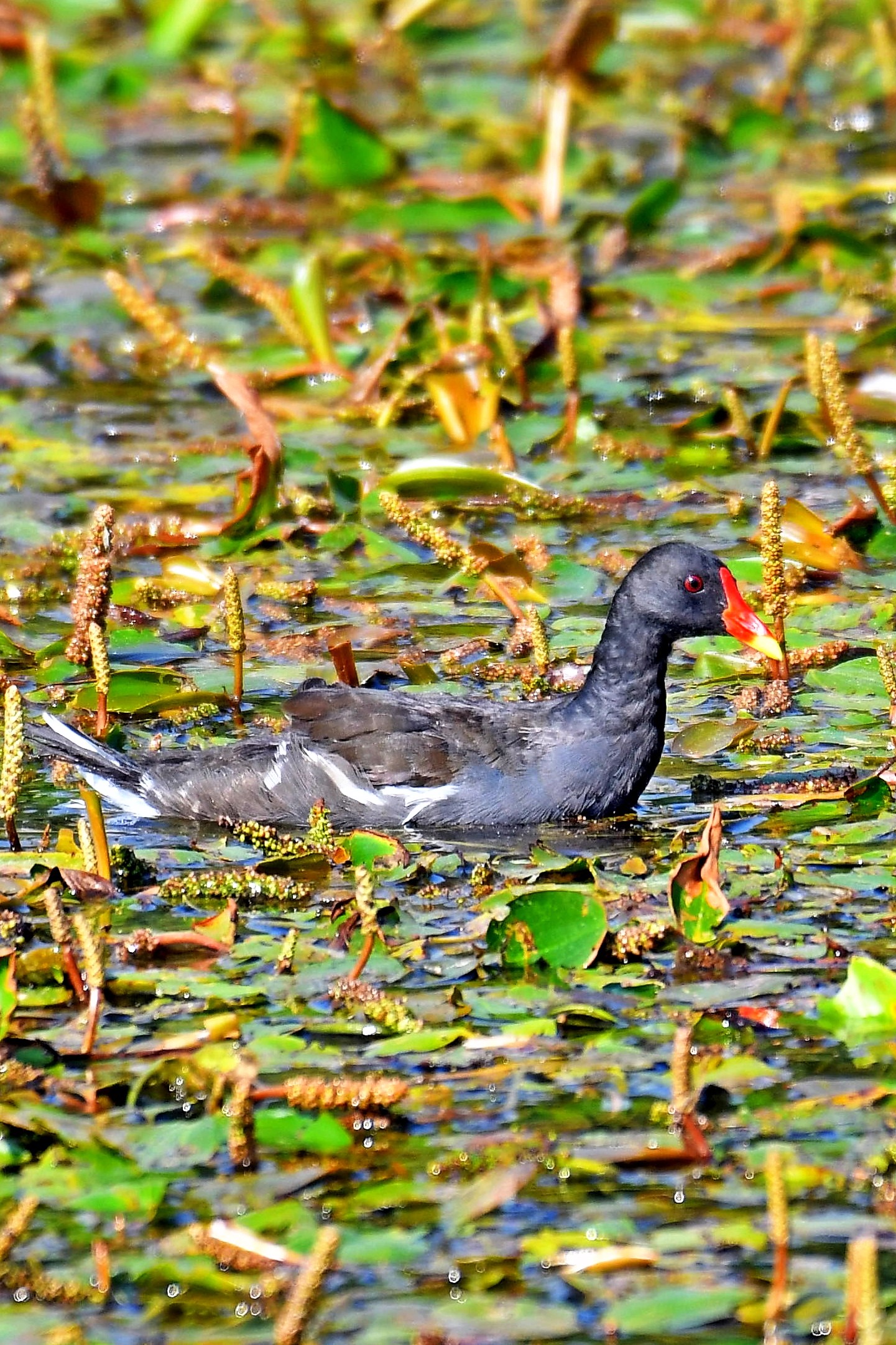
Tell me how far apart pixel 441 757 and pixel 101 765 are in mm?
833

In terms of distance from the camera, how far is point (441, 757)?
5465 millimetres

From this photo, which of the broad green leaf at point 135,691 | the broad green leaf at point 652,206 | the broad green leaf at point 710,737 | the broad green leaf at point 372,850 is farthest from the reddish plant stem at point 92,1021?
the broad green leaf at point 652,206

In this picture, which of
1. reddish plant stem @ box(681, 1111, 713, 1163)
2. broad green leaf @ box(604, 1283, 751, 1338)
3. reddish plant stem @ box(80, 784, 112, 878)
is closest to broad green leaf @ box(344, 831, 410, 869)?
reddish plant stem @ box(80, 784, 112, 878)

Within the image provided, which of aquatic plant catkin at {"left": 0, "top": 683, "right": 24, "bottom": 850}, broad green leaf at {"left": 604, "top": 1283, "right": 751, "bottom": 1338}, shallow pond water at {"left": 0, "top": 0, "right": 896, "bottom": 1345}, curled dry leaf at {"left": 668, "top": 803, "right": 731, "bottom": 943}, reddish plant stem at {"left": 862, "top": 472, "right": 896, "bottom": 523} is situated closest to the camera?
broad green leaf at {"left": 604, "top": 1283, "right": 751, "bottom": 1338}

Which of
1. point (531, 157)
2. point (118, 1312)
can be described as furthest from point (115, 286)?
point (118, 1312)

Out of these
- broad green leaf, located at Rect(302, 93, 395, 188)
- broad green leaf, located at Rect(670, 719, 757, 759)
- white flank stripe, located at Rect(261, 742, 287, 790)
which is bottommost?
white flank stripe, located at Rect(261, 742, 287, 790)

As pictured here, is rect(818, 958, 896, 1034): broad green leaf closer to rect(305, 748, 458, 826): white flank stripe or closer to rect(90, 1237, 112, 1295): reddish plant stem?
rect(90, 1237, 112, 1295): reddish plant stem

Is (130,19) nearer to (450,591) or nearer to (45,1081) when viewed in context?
(450,591)

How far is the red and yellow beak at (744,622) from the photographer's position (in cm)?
559

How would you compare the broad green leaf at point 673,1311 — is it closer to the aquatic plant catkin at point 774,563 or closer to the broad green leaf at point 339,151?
the aquatic plant catkin at point 774,563

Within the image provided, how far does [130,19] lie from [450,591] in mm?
7163

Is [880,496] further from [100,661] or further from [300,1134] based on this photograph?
[300,1134]

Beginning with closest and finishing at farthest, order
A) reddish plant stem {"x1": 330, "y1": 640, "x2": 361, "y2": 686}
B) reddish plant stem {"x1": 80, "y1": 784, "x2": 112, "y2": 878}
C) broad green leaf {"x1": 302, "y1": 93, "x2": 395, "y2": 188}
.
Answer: reddish plant stem {"x1": 80, "y1": 784, "x2": 112, "y2": 878} < reddish plant stem {"x1": 330, "y1": 640, "x2": 361, "y2": 686} < broad green leaf {"x1": 302, "y1": 93, "x2": 395, "y2": 188}

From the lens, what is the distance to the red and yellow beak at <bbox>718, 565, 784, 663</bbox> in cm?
559
